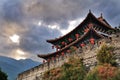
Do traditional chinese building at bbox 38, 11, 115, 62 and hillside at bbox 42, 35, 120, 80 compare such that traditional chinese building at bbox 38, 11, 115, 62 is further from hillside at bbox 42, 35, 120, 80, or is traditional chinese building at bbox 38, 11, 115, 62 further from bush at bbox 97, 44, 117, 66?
bush at bbox 97, 44, 117, 66

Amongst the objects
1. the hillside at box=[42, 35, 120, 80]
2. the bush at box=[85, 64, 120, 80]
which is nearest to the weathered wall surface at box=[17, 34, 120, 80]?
the hillside at box=[42, 35, 120, 80]

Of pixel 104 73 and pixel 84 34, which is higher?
pixel 84 34

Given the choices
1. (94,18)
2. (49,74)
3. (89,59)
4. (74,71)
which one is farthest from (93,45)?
(94,18)

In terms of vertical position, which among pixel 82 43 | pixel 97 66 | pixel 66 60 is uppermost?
pixel 82 43

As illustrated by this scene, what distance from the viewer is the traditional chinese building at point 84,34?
3099 cm


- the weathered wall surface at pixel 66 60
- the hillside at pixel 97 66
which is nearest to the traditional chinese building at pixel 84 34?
the weathered wall surface at pixel 66 60

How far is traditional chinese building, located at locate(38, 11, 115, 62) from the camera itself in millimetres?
30986

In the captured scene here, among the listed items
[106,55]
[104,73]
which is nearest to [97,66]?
[106,55]

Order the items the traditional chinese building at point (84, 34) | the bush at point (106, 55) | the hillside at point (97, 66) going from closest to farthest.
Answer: the hillside at point (97, 66) < the bush at point (106, 55) < the traditional chinese building at point (84, 34)

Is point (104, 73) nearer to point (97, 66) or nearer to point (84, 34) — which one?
point (97, 66)

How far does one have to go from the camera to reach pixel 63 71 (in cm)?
2625

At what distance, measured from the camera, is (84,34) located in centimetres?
3169

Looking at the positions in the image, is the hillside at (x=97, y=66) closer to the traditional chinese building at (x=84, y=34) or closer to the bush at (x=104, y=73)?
the bush at (x=104, y=73)

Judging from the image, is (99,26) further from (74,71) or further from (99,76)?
(99,76)
